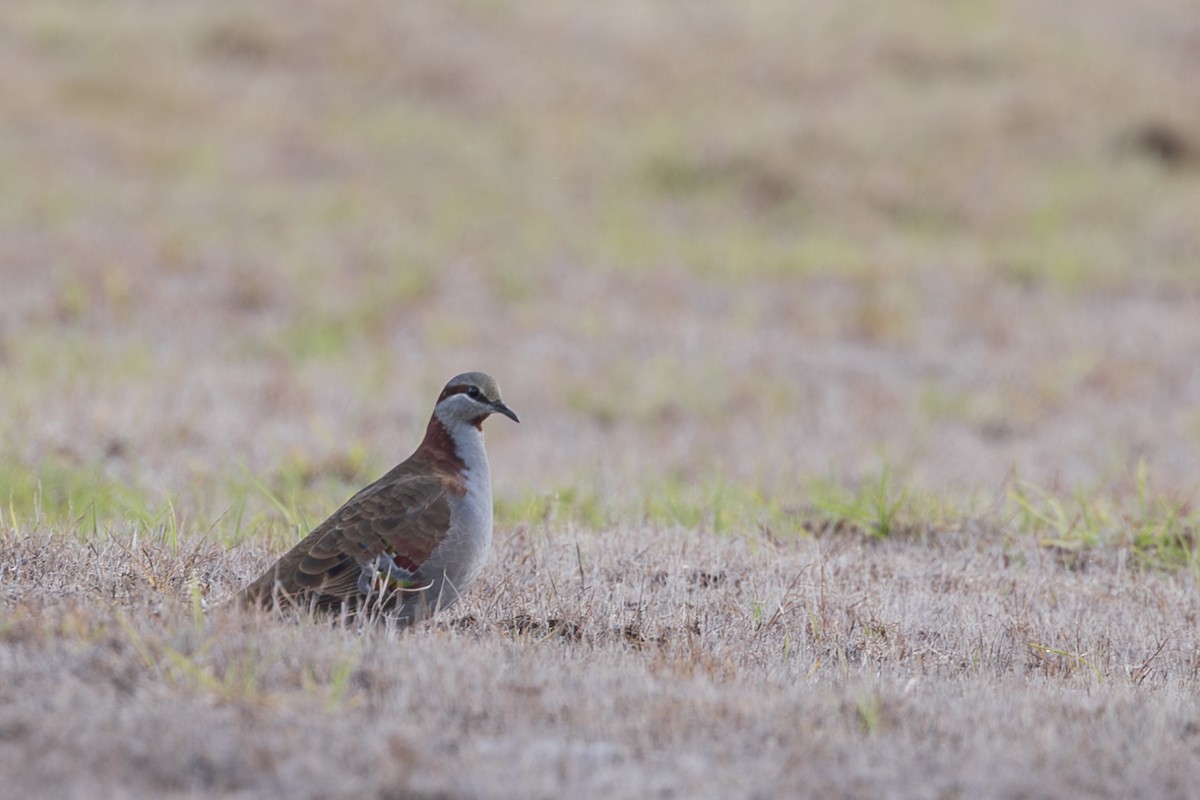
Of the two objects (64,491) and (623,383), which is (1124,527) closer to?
(623,383)

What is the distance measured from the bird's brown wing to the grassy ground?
0.92 feet

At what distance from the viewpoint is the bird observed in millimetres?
4555

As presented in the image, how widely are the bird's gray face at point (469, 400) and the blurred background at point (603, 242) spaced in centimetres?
222

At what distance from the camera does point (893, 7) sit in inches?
896

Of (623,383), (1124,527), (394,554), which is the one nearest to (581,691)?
(394,554)

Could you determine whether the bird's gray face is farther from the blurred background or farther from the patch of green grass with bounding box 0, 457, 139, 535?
the blurred background

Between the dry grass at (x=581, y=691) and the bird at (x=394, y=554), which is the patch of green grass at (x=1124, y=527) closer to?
the dry grass at (x=581, y=691)

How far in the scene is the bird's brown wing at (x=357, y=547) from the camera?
455 cm

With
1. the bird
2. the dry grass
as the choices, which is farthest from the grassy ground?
the bird

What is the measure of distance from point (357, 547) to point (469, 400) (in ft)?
2.26

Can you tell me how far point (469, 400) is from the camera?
16.3ft

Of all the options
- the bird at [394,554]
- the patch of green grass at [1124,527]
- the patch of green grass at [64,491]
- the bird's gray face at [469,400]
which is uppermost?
the bird's gray face at [469,400]

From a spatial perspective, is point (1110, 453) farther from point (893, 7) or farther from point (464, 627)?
point (893, 7)

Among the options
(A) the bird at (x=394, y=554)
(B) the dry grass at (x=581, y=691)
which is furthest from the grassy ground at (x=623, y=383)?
(A) the bird at (x=394, y=554)
